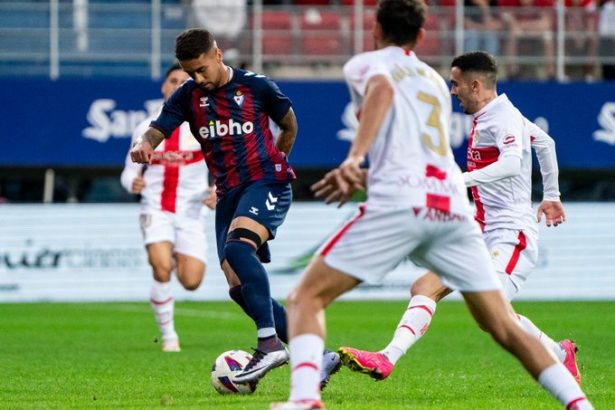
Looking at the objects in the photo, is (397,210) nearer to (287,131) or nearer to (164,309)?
(287,131)

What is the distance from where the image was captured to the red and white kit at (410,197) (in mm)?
5996

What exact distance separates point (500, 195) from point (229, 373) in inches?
88.1

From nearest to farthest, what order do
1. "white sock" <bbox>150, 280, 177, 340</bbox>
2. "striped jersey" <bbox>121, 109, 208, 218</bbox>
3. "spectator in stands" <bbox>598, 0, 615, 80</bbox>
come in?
"white sock" <bbox>150, 280, 177, 340</bbox>
"striped jersey" <bbox>121, 109, 208, 218</bbox>
"spectator in stands" <bbox>598, 0, 615, 80</bbox>

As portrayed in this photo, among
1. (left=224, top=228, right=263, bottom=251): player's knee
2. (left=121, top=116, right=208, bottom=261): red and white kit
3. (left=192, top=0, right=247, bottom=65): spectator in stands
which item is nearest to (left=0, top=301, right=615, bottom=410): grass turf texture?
(left=224, top=228, right=263, bottom=251): player's knee

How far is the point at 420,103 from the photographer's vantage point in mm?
6129

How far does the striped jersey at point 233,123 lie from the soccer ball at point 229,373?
1201mm

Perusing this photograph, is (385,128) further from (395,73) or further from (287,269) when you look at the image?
(287,269)

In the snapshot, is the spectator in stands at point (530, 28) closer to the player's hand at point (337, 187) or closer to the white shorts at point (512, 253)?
the white shorts at point (512, 253)

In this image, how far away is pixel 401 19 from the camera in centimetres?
618

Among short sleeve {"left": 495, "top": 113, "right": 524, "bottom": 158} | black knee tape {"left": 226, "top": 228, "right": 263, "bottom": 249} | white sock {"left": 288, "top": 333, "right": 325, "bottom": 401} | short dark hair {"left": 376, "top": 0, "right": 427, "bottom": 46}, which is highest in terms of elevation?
short dark hair {"left": 376, "top": 0, "right": 427, "bottom": 46}

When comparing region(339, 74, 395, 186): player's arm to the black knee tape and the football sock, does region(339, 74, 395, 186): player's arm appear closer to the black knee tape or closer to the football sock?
the black knee tape

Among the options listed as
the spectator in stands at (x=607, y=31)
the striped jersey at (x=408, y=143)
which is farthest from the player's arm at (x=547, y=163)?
the spectator in stands at (x=607, y=31)

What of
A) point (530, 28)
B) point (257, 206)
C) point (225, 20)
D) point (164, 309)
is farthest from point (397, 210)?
point (530, 28)

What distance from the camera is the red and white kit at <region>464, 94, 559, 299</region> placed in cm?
888
